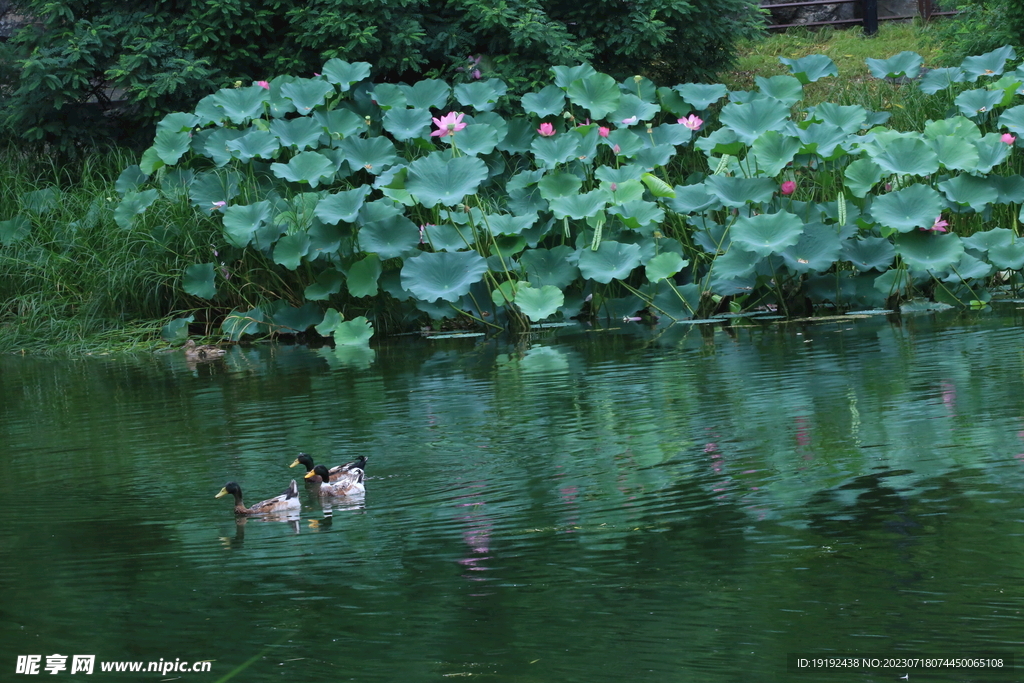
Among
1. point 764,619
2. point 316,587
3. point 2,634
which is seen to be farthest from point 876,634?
point 2,634

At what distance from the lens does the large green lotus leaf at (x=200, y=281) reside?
32.4ft

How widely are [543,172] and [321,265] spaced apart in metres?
1.93

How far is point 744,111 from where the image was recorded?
32.9 ft

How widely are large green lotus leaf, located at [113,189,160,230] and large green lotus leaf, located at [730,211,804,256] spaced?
4.85 meters

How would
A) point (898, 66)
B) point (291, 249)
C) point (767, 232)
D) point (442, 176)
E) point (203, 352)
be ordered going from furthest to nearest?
point (898, 66) → point (291, 249) → point (442, 176) → point (203, 352) → point (767, 232)

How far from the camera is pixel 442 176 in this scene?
9.36 m

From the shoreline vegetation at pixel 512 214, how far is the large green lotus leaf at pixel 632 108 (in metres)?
0.02

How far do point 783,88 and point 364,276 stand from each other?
13.9ft

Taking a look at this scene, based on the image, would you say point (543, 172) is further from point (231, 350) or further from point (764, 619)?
point (764, 619)

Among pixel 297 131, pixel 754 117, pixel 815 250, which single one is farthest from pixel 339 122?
pixel 815 250

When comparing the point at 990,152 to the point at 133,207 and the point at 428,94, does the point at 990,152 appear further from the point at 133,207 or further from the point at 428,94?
the point at 133,207

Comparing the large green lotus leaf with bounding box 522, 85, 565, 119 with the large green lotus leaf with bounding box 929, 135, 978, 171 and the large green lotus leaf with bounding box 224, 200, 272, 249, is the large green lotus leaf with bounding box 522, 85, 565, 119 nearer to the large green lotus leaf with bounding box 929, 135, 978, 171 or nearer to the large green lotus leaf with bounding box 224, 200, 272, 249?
the large green lotus leaf with bounding box 224, 200, 272, 249

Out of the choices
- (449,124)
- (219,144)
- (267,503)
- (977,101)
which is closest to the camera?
(267,503)

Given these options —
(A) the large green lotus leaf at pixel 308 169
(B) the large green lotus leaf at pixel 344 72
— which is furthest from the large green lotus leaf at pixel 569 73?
(A) the large green lotus leaf at pixel 308 169
